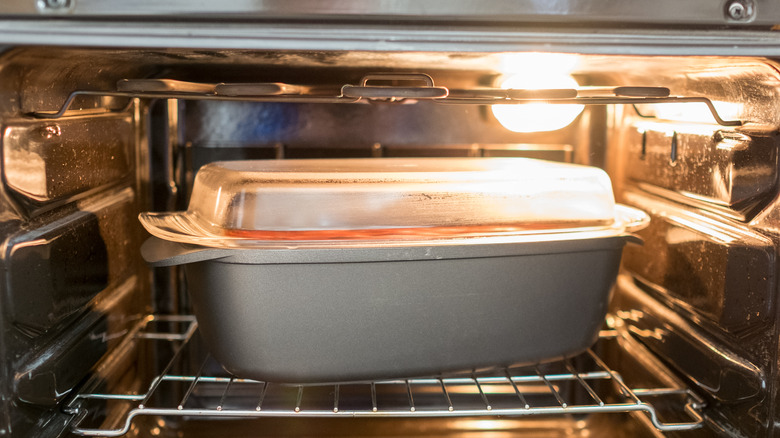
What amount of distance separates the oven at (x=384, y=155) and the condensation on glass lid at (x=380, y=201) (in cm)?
10

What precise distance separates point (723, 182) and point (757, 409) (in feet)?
0.91

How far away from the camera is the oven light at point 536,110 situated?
975mm

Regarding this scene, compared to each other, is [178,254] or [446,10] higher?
[446,10]

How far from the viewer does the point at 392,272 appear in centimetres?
73

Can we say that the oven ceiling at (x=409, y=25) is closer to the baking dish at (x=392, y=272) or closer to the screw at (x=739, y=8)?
the screw at (x=739, y=8)

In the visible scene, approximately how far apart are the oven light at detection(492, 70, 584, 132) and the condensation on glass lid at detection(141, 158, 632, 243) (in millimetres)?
182

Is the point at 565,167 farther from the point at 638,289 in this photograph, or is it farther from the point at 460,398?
the point at 460,398

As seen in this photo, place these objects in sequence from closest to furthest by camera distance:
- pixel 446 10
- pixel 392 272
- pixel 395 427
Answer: pixel 446 10
pixel 392 272
pixel 395 427

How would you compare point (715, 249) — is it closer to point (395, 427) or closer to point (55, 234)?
point (395, 427)

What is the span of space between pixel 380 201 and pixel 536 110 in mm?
388

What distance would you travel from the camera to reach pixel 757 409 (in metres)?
0.75

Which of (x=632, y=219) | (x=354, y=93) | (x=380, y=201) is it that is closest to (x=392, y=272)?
(x=380, y=201)

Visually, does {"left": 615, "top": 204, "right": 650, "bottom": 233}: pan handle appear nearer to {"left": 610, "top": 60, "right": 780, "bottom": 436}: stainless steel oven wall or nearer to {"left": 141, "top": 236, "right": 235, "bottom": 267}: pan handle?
{"left": 610, "top": 60, "right": 780, "bottom": 436}: stainless steel oven wall

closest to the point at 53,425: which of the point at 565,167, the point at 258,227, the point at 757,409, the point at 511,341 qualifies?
the point at 258,227
